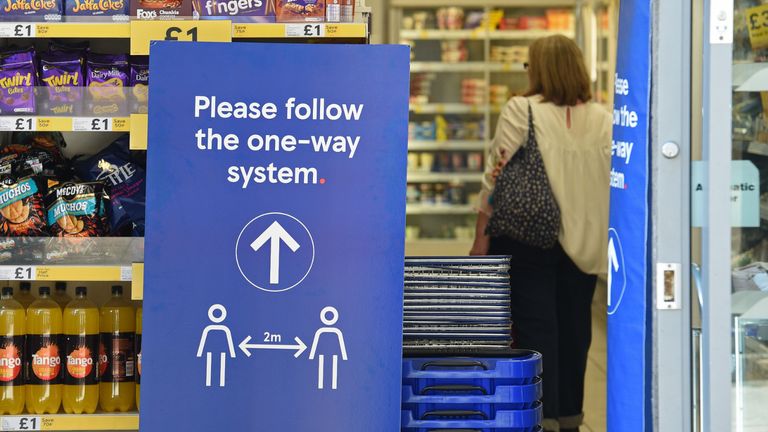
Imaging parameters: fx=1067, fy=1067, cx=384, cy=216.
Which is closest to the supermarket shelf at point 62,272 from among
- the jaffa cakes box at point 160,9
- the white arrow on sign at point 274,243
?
the white arrow on sign at point 274,243

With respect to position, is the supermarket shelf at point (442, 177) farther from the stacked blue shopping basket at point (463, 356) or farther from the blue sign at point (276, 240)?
the blue sign at point (276, 240)

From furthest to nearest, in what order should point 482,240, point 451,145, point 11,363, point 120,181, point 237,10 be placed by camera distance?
point 451,145
point 482,240
point 120,181
point 11,363
point 237,10

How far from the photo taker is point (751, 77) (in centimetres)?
266

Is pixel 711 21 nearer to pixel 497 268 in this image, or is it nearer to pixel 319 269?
pixel 497 268

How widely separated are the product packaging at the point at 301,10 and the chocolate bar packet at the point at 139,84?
0.51m

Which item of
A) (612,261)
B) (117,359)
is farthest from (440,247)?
(612,261)

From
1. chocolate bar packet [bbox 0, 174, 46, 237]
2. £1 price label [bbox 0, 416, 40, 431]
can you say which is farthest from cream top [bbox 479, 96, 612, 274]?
£1 price label [bbox 0, 416, 40, 431]

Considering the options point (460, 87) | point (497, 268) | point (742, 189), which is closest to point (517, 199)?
point (497, 268)

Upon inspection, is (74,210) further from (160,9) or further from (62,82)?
(160,9)

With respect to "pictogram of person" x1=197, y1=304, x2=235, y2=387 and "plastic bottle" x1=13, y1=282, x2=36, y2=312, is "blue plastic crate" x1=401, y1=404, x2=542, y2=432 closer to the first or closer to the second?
"pictogram of person" x1=197, y1=304, x2=235, y2=387

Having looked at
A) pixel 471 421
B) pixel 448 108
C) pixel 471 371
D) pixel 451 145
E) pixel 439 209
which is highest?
pixel 448 108

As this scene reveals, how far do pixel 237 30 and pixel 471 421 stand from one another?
1.32m

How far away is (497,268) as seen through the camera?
294 centimetres

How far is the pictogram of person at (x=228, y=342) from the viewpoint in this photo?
2697mm
